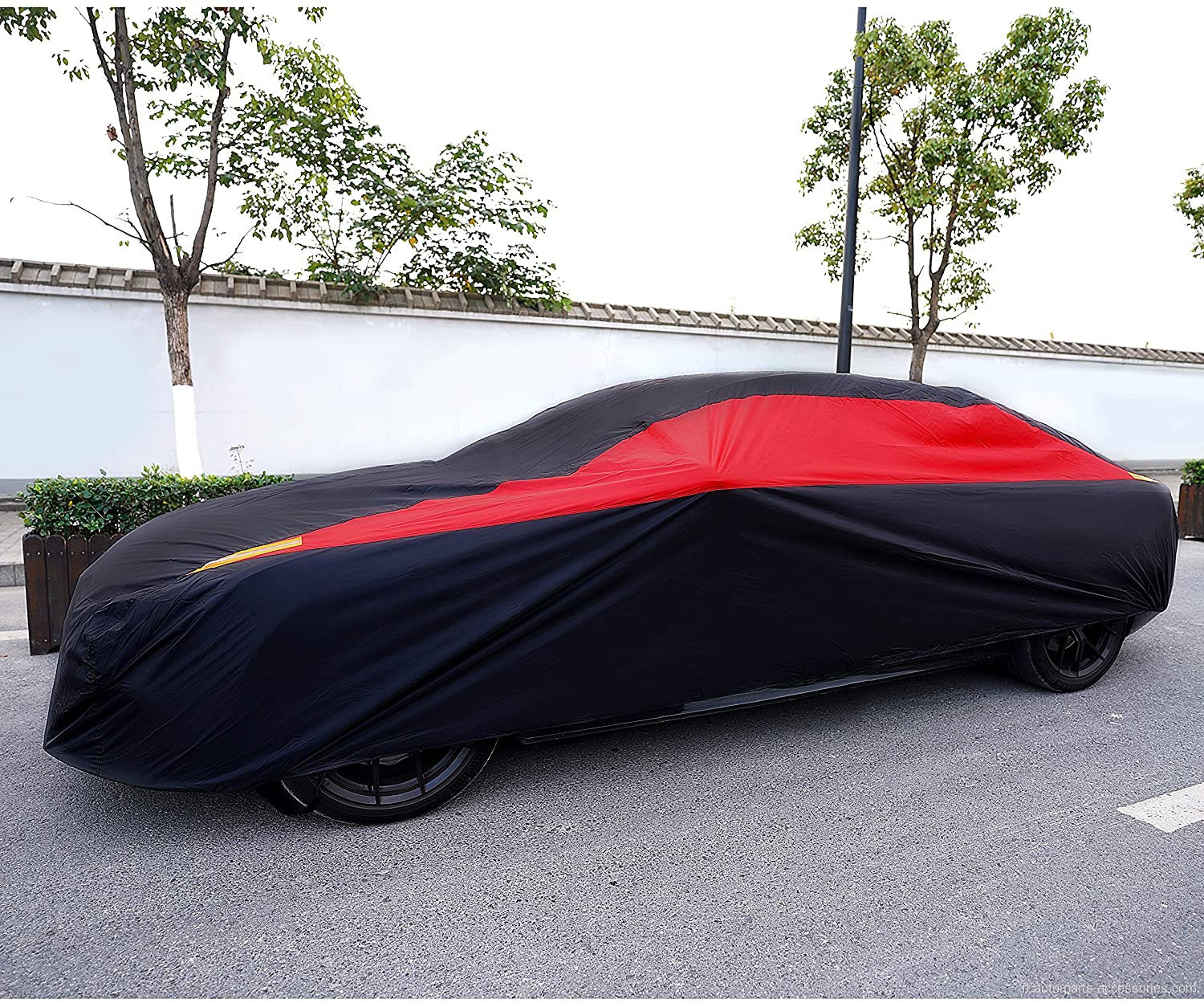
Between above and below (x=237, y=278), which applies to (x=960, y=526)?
below

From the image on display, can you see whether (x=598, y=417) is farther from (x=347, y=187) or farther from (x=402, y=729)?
(x=347, y=187)

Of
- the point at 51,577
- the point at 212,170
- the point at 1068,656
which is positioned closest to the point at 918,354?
the point at 1068,656

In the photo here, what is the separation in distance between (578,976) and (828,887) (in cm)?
77

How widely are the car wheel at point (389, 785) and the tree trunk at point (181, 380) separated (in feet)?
17.1

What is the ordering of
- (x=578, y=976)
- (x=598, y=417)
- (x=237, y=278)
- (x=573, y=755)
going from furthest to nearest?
1. (x=237, y=278)
2. (x=598, y=417)
3. (x=573, y=755)
4. (x=578, y=976)

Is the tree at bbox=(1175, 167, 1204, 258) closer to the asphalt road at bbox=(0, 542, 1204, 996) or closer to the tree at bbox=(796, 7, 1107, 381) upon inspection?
the tree at bbox=(796, 7, 1107, 381)

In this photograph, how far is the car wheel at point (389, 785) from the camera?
244cm

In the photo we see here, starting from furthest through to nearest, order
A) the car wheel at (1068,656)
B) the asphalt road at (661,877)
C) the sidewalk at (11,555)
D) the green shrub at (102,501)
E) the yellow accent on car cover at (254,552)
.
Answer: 1. the sidewalk at (11,555)
2. the green shrub at (102,501)
3. the car wheel at (1068,656)
4. the yellow accent on car cover at (254,552)
5. the asphalt road at (661,877)

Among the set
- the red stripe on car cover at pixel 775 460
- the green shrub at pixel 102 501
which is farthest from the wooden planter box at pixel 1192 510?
the green shrub at pixel 102 501

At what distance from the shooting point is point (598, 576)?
2561 mm

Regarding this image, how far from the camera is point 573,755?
10.1 ft

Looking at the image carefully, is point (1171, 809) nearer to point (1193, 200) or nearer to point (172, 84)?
point (172, 84)

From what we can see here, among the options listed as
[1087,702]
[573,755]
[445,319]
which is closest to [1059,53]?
[445,319]

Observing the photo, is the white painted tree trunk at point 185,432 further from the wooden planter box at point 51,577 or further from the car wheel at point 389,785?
the car wheel at point 389,785
